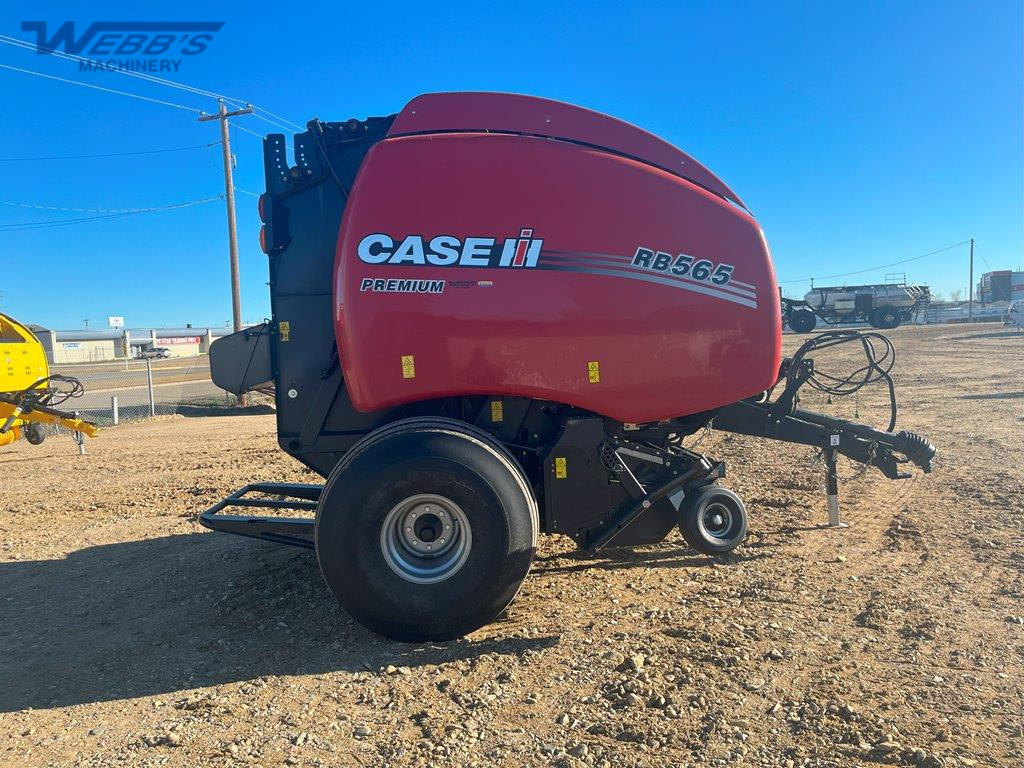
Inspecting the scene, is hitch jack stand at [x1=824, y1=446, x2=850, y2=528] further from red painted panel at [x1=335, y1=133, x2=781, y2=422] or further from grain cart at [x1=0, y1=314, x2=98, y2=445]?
grain cart at [x1=0, y1=314, x2=98, y2=445]

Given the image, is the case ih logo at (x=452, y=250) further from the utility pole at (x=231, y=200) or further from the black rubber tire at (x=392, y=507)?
the utility pole at (x=231, y=200)

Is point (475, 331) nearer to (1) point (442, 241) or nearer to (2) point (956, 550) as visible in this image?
(1) point (442, 241)

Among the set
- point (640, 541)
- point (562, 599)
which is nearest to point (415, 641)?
point (562, 599)

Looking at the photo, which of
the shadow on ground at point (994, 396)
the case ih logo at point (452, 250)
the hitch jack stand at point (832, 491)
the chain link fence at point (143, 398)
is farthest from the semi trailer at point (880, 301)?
the case ih logo at point (452, 250)

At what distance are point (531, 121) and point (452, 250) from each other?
Result: 1022 millimetres

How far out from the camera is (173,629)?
156 inches

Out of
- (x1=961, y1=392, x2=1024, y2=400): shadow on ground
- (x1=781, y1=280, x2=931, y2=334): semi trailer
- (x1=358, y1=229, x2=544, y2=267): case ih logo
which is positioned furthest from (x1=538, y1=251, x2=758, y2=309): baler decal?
(x1=781, y1=280, x2=931, y2=334): semi trailer

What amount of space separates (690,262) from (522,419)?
4.65ft

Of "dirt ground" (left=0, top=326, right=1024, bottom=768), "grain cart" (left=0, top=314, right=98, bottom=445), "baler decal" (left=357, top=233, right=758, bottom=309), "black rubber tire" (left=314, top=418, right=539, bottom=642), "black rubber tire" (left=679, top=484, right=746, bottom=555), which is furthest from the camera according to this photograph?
"grain cart" (left=0, top=314, right=98, bottom=445)

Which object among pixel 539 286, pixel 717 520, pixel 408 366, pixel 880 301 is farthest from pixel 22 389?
pixel 880 301

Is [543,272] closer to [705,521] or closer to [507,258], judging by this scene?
[507,258]

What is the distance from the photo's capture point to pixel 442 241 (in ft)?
12.3

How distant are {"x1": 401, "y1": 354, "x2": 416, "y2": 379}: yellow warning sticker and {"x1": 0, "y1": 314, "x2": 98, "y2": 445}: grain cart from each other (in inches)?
358

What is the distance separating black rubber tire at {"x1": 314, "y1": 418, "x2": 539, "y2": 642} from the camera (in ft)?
11.5
